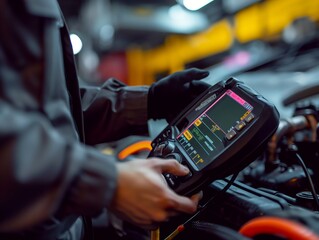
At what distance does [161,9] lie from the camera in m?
6.00

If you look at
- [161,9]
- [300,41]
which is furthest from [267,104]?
[161,9]

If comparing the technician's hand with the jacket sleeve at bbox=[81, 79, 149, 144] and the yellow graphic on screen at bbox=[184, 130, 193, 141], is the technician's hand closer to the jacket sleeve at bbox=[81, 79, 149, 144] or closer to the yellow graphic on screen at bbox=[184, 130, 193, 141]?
the yellow graphic on screen at bbox=[184, 130, 193, 141]

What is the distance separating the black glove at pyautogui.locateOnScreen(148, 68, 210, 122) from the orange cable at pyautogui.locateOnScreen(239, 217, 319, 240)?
18.7 inches

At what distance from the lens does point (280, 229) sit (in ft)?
1.61

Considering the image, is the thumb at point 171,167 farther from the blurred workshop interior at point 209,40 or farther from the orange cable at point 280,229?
the blurred workshop interior at point 209,40

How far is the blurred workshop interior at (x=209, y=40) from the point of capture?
105 inches

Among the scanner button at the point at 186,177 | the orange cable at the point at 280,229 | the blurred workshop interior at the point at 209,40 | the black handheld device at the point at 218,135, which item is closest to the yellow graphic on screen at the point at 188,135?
the black handheld device at the point at 218,135

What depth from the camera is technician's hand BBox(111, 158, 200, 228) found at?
52 centimetres

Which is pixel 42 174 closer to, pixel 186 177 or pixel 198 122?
pixel 186 177

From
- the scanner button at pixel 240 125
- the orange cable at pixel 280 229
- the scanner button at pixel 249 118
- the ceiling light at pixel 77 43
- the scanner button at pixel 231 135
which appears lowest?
the ceiling light at pixel 77 43

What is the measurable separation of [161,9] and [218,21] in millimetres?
1138

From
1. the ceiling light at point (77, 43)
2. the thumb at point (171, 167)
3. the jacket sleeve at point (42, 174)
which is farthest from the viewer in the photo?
the ceiling light at point (77, 43)

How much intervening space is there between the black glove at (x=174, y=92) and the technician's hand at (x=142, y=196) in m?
0.41

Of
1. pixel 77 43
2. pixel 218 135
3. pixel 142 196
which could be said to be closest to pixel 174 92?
pixel 218 135
